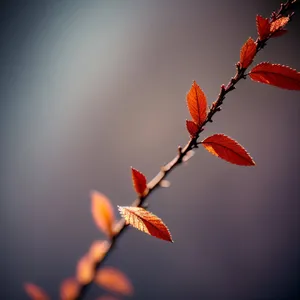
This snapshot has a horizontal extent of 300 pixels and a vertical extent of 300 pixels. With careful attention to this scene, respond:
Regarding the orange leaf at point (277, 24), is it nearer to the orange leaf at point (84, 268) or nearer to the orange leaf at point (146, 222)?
the orange leaf at point (146, 222)

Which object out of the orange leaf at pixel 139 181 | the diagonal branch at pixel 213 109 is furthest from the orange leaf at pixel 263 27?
the orange leaf at pixel 139 181

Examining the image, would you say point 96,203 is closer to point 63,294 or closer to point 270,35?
point 63,294

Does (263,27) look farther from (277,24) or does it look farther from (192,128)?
(192,128)

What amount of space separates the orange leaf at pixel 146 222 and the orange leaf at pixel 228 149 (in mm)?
174

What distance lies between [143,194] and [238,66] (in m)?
0.31

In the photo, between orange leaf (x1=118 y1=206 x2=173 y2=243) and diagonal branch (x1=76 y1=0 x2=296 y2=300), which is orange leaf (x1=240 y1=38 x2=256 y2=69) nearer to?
diagonal branch (x1=76 y1=0 x2=296 y2=300)

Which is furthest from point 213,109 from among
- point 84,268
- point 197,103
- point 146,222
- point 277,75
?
point 84,268

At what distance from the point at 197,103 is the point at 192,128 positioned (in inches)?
1.9

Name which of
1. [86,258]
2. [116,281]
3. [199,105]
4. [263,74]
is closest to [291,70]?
[263,74]

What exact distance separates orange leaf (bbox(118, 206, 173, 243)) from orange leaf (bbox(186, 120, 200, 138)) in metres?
0.17

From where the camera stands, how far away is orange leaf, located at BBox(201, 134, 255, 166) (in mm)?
432

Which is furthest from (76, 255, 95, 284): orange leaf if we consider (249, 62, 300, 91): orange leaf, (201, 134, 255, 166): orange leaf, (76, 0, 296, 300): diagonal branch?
(249, 62, 300, 91): orange leaf

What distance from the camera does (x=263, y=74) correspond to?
437mm

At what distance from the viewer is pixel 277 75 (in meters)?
0.42
